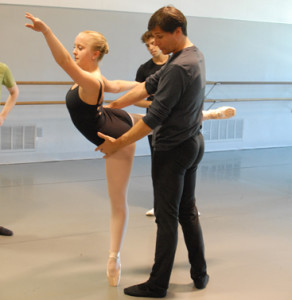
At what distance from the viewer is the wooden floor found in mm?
2832

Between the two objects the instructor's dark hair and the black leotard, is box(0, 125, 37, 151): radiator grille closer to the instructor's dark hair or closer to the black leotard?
the black leotard

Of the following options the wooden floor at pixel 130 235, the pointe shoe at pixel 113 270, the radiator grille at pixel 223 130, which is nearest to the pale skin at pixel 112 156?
the pointe shoe at pixel 113 270

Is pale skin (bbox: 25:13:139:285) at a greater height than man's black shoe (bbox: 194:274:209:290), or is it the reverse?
pale skin (bbox: 25:13:139:285)

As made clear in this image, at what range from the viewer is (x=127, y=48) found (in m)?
6.81

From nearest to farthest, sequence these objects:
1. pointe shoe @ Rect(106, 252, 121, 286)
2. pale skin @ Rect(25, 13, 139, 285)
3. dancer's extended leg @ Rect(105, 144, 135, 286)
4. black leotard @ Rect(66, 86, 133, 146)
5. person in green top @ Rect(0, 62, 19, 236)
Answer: pale skin @ Rect(25, 13, 139, 285) < black leotard @ Rect(66, 86, 133, 146) < dancer's extended leg @ Rect(105, 144, 135, 286) < pointe shoe @ Rect(106, 252, 121, 286) < person in green top @ Rect(0, 62, 19, 236)

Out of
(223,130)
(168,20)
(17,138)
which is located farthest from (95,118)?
(223,130)

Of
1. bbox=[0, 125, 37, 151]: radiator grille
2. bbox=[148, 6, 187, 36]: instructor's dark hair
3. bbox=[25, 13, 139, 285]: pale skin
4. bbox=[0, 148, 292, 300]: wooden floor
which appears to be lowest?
bbox=[0, 148, 292, 300]: wooden floor

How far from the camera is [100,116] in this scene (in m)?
2.67

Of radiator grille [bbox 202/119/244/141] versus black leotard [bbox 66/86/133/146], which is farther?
radiator grille [bbox 202/119/244/141]

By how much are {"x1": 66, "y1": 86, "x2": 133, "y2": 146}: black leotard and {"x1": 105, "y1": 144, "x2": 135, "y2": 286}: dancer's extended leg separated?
4.8 inches

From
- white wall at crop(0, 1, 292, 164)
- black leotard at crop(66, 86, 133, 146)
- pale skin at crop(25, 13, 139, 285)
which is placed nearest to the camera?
pale skin at crop(25, 13, 139, 285)

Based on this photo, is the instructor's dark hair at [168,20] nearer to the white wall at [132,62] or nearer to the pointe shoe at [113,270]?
the pointe shoe at [113,270]

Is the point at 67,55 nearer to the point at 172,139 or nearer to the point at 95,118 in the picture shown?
the point at 95,118

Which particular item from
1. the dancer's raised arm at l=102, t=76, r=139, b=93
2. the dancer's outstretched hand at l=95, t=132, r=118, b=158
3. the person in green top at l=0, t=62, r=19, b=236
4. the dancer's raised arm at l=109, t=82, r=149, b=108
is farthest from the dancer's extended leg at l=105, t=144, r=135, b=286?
the person in green top at l=0, t=62, r=19, b=236
